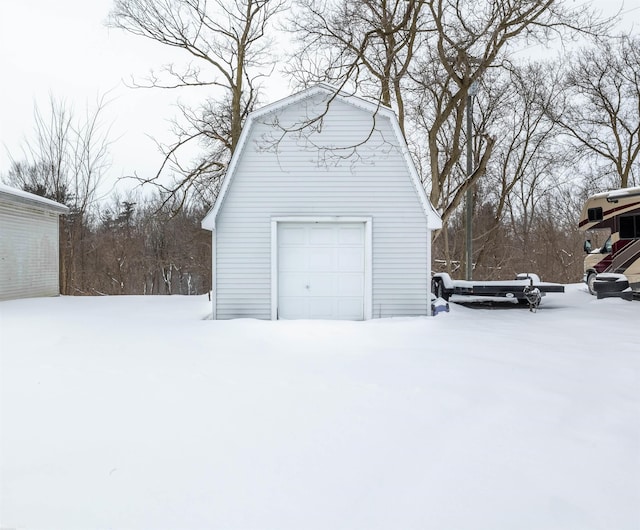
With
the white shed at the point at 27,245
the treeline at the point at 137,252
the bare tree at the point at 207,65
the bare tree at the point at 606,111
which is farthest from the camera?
the treeline at the point at 137,252

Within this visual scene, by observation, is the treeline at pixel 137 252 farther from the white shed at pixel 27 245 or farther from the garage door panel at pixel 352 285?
the garage door panel at pixel 352 285

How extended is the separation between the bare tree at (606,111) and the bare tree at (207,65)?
14.0m

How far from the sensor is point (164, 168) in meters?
14.9

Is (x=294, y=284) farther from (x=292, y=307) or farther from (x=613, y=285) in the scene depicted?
(x=613, y=285)

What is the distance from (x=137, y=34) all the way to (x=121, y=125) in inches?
219

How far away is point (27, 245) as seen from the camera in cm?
1279

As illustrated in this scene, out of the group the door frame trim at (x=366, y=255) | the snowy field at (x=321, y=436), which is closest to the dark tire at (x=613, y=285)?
the snowy field at (x=321, y=436)

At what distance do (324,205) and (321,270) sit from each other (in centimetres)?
134

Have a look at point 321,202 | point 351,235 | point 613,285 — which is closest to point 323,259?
point 351,235

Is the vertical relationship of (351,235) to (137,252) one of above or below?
below

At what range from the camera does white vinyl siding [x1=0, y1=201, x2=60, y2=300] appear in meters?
11.9

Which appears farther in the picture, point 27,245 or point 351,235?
point 27,245

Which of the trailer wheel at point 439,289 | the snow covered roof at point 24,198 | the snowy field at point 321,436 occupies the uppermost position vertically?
the snow covered roof at point 24,198

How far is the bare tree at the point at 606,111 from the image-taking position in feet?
60.1
